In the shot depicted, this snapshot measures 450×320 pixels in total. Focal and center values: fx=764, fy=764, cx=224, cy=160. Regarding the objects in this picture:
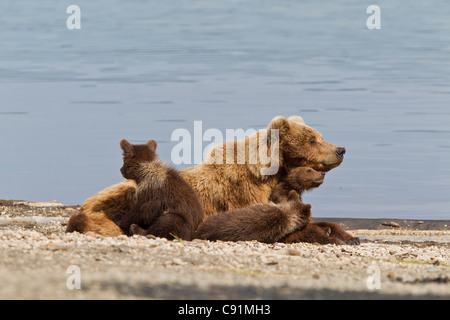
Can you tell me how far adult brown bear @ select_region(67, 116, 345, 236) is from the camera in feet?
33.3

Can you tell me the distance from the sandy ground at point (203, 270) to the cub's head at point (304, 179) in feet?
3.70

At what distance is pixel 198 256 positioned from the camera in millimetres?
7059

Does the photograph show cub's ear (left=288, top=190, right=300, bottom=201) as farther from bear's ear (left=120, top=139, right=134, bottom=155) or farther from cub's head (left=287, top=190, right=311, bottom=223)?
bear's ear (left=120, top=139, right=134, bottom=155)

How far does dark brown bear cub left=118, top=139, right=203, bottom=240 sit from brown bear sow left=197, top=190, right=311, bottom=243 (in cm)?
24

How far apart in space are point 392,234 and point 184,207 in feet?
17.3

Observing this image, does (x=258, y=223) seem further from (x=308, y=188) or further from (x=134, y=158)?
(x=134, y=158)

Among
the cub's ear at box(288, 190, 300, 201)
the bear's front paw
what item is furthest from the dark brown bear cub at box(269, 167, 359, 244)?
the bear's front paw

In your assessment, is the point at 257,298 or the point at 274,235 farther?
the point at 274,235

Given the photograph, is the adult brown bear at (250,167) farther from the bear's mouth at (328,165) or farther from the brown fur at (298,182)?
the brown fur at (298,182)

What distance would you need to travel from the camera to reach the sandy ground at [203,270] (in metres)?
5.44

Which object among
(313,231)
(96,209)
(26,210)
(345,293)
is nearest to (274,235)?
(313,231)

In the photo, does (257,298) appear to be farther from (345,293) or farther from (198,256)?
(198,256)

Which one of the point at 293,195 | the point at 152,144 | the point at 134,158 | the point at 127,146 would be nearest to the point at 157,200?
the point at 134,158

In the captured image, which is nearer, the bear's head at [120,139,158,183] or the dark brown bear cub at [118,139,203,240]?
the dark brown bear cub at [118,139,203,240]
